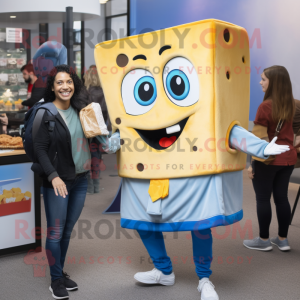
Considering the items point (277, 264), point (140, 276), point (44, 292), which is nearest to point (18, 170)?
point (44, 292)

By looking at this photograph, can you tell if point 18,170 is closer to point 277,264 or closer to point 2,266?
point 2,266

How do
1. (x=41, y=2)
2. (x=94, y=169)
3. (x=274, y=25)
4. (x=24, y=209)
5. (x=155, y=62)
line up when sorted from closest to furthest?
(x=155, y=62)
(x=24, y=209)
(x=41, y=2)
(x=94, y=169)
(x=274, y=25)

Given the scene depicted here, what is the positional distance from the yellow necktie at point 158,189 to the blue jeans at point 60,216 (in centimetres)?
42

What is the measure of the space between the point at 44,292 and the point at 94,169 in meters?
2.79

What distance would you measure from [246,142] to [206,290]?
2.79ft

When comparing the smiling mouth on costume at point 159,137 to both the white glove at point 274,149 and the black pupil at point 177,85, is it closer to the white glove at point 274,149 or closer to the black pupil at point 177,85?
the black pupil at point 177,85

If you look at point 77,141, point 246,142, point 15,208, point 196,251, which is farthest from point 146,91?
point 15,208

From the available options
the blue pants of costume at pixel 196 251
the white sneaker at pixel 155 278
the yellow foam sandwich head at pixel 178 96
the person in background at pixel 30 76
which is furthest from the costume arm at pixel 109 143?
the person in background at pixel 30 76

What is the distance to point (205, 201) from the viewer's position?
86.7 inches

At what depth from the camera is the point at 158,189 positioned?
224cm

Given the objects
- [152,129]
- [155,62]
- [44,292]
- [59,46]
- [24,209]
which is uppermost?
[59,46]

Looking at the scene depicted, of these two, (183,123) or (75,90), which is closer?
(183,123)

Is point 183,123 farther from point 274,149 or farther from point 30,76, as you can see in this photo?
point 30,76

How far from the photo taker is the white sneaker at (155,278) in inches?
98.8
